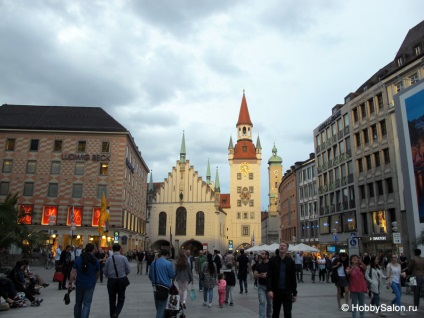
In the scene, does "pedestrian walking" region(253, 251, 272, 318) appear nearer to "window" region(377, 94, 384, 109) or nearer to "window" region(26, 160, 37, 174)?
"window" region(377, 94, 384, 109)

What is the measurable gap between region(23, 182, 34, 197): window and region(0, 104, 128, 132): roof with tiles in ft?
20.4

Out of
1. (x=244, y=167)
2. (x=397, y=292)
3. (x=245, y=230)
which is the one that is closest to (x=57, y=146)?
(x=397, y=292)

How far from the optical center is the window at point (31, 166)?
42.7m

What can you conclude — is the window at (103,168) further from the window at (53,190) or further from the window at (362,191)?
the window at (362,191)

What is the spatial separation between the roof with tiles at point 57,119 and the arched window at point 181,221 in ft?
107

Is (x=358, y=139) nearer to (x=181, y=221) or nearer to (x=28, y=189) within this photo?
(x=28, y=189)

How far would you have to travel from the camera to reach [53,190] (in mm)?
42562

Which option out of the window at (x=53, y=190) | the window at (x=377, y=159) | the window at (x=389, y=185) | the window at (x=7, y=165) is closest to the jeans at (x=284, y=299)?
the window at (x=389, y=185)

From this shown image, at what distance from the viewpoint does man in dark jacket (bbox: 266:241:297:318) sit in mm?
7398

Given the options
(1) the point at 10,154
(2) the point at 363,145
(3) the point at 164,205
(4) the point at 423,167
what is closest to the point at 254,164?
(3) the point at 164,205

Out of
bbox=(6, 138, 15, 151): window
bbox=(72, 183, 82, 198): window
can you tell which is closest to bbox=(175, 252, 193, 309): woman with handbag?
bbox=(72, 183, 82, 198): window

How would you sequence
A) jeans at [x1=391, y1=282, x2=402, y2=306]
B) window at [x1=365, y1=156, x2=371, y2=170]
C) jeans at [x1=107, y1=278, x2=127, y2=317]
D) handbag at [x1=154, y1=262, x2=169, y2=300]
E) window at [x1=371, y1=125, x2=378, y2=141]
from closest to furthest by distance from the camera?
handbag at [x1=154, y1=262, x2=169, y2=300] < jeans at [x1=107, y1=278, x2=127, y2=317] < jeans at [x1=391, y1=282, x2=402, y2=306] < window at [x1=371, y1=125, x2=378, y2=141] < window at [x1=365, y1=156, x2=371, y2=170]

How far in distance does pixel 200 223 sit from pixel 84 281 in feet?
220

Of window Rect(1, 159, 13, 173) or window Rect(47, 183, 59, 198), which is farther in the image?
window Rect(1, 159, 13, 173)
